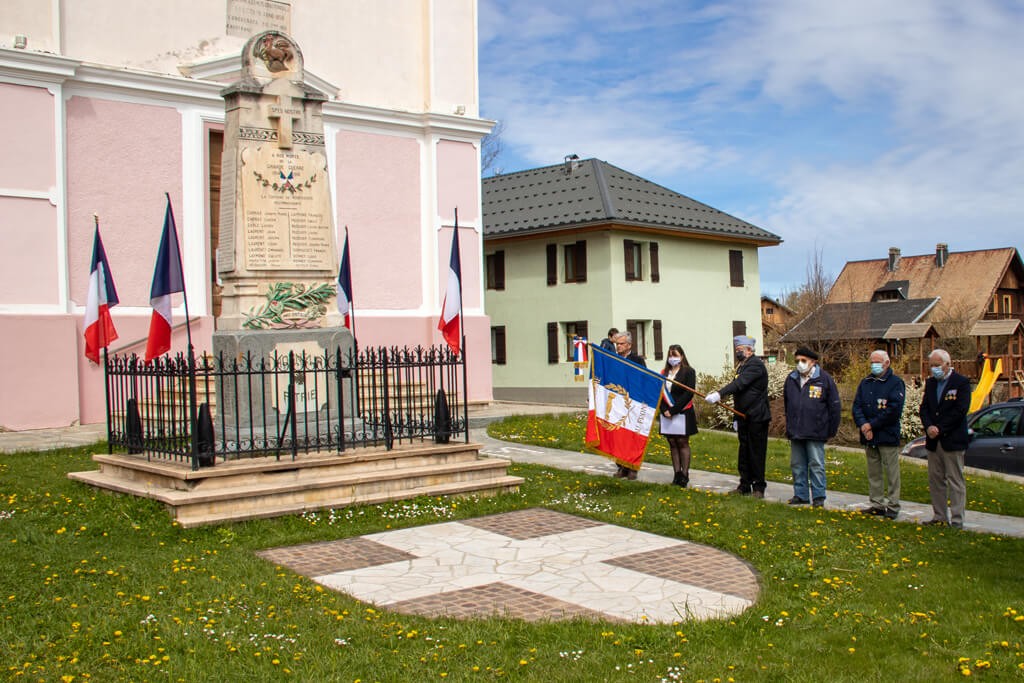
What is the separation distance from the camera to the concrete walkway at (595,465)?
34.0 ft

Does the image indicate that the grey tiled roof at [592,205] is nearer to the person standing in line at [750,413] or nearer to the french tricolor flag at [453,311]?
the french tricolor flag at [453,311]

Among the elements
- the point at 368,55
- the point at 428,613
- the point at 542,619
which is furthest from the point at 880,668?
the point at 368,55

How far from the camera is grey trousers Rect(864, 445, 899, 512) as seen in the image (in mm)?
10078

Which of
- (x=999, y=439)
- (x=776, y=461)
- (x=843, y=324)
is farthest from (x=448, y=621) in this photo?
(x=843, y=324)

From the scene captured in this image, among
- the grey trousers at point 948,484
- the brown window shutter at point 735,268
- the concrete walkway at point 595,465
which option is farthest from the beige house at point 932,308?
the grey trousers at point 948,484

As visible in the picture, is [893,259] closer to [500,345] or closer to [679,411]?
[500,345]

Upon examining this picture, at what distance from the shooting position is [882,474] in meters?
10.2

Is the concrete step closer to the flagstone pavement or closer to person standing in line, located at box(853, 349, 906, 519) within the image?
the flagstone pavement

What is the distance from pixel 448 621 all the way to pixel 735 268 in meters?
32.3

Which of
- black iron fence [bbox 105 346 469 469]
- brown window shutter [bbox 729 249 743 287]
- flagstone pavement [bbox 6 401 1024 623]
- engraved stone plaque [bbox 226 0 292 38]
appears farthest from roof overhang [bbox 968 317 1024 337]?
black iron fence [bbox 105 346 469 469]

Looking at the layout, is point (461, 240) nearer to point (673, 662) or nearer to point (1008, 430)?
point (1008, 430)

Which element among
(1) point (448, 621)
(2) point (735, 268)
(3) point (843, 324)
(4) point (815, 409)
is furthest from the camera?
(3) point (843, 324)

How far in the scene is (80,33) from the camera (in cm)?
1916

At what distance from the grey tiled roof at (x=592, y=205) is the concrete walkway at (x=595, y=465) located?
13.8 m
